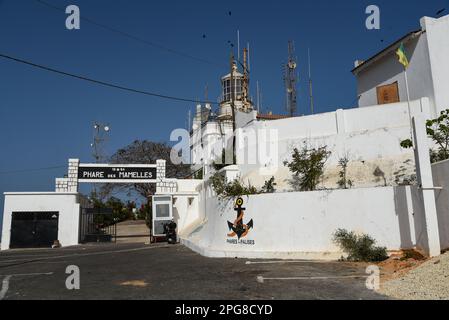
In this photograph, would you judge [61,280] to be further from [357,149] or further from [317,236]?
[357,149]

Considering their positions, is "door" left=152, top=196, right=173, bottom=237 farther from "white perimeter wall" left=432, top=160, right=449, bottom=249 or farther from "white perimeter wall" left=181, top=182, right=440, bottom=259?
"white perimeter wall" left=432, top=160, right=449, bottom=249

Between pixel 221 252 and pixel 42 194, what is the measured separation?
52.4ft

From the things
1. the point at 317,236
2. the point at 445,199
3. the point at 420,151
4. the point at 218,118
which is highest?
the point at 218,118

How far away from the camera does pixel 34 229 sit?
25.0 m

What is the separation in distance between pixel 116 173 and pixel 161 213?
4972mm

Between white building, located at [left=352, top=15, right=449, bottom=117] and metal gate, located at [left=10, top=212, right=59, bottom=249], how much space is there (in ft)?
72.3

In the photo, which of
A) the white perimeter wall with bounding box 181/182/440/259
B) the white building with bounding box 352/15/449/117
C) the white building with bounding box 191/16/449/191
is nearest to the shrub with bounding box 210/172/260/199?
the white perimeter wall with bounding box 181/182/440/259

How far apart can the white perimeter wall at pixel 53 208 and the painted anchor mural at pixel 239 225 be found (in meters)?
14.7

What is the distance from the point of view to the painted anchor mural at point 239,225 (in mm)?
14547

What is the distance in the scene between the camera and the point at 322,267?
11273 millimetres

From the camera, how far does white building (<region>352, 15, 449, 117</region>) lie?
17766 mm

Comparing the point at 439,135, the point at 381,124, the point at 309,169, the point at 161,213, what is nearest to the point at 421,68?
the point at 381,124

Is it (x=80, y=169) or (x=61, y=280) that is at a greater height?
(x=80, y=169)
